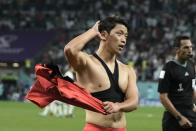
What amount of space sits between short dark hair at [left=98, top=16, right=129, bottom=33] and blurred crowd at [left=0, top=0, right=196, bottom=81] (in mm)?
25945

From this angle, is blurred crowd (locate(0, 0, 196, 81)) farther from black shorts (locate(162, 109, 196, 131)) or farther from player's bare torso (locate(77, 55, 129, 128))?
player's bare torso (locate(77, 55, 129, 128))

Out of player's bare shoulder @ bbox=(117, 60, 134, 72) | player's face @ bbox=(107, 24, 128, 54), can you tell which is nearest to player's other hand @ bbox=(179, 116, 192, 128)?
player's bare shoulder @ bbox=(117, 60, 134, 72)

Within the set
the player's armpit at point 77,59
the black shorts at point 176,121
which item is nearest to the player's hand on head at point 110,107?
the player's armpit at point 77,59

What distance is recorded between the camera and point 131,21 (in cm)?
4056

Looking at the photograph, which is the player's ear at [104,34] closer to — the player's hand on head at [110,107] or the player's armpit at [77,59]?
the player's armpit at [77,59]

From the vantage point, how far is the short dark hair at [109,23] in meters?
5.80

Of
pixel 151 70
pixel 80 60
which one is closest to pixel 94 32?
pixel 80 60

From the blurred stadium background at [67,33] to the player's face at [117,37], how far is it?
25817 millimetres

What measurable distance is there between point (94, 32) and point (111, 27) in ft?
1.22

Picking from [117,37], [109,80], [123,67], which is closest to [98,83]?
[109,80]

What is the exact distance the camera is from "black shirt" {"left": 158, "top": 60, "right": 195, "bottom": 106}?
8.16m

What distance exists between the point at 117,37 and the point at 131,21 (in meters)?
35.0

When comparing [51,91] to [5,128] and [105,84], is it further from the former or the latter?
[5,128]

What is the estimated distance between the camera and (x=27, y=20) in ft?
142
